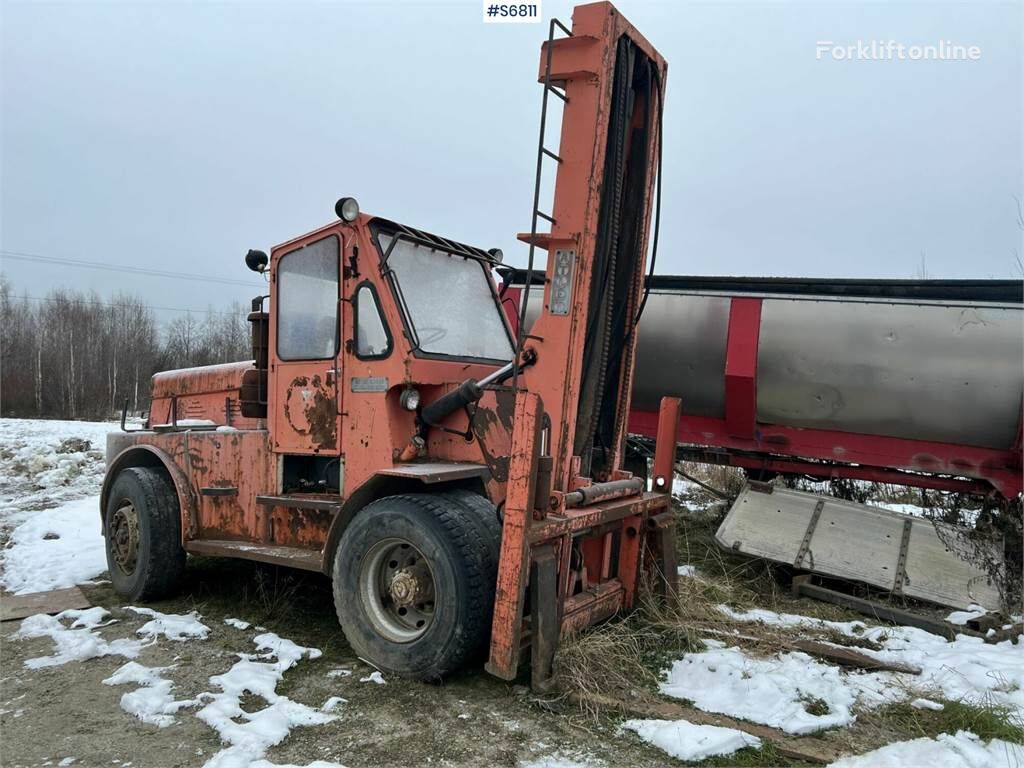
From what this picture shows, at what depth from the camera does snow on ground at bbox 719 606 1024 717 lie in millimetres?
3770

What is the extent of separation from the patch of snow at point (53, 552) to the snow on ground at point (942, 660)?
5.34m

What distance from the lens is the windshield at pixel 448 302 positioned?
A: 4.52m

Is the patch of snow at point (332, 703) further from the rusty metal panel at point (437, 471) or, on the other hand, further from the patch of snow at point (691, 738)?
the patch of snow at point (691, 738)

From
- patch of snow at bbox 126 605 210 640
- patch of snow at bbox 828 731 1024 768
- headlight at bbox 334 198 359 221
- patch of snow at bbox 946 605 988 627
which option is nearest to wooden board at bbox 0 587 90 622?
patch of snow at bbox 126 605 210 640

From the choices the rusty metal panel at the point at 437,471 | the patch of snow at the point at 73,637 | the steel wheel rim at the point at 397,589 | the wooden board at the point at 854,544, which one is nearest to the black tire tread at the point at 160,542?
the patch of snow at the point at 73,637

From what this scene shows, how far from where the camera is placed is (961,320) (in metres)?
6.26

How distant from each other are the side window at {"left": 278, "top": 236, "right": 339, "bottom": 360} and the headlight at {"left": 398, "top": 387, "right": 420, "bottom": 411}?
2.00 ft

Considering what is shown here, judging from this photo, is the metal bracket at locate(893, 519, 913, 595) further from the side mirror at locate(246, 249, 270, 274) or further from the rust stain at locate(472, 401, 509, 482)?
the side mirror at locate(246, 249, 270, 274)

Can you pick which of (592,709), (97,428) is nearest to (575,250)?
(592,709)

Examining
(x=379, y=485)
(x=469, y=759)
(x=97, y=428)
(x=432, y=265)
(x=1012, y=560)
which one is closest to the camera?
(x=469, y=759)

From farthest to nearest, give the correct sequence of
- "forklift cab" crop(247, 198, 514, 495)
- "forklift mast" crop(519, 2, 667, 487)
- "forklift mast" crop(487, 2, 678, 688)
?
"forklift cab" crop(247, 198, 514, 495) → "forklift mast" crop(519, 2, 667, 487) → "forklift mast" crop(487, 2, 678, 688)

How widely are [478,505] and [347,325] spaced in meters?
1.44

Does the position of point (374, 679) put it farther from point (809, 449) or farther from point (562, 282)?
point (809, 449)

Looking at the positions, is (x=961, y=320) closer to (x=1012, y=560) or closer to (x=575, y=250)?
(x=1012, y=560)
